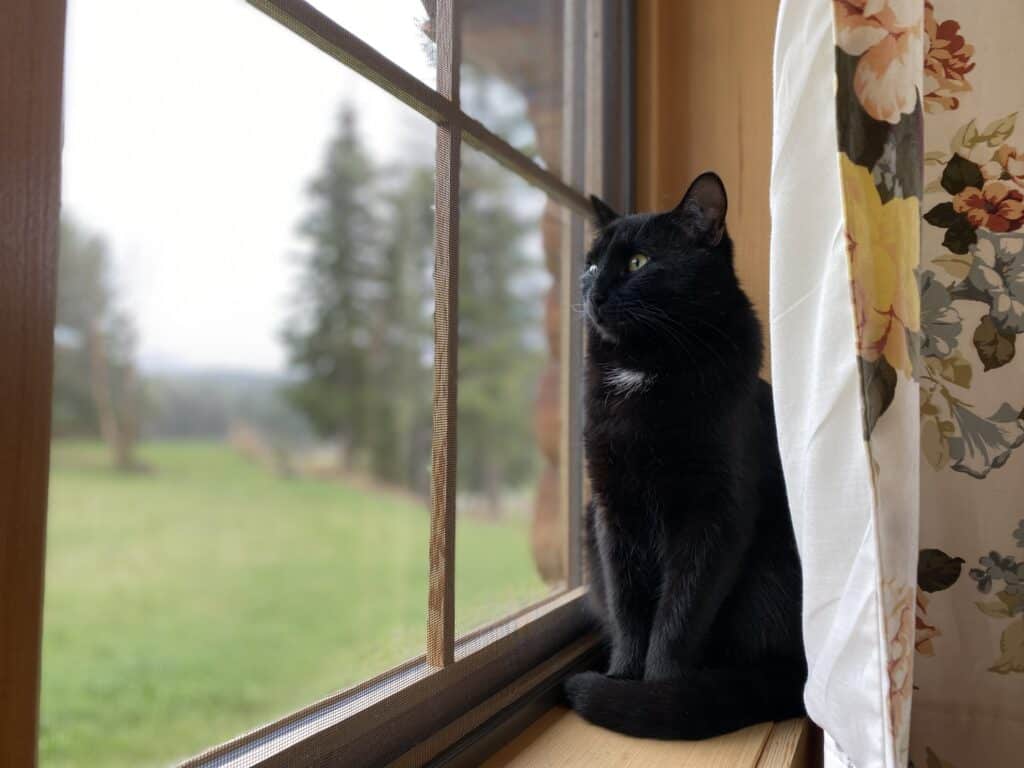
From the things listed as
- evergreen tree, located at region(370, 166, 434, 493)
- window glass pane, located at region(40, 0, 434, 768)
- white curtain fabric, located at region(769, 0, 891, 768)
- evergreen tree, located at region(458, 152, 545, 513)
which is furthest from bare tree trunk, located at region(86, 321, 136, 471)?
white curtain fabric, located at region(769, 0, 891, 768)

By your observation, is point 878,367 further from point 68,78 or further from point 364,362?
point 364,362

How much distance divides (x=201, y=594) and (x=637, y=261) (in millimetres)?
4434

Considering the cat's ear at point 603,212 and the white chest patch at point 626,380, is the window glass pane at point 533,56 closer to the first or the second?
the cat's ear at point 603,212

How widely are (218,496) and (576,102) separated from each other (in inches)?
171

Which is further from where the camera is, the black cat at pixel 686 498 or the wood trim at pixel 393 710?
the black cat at pixel 686 498

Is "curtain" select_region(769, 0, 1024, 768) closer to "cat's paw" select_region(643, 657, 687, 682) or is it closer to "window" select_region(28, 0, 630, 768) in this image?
"cat's paw" select_region(643, 657, 687, 682)

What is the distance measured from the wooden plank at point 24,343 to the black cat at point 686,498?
0.58 meters

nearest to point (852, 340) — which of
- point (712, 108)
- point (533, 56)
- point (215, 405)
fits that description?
point (712, 108)

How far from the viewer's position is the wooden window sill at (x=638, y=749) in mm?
708

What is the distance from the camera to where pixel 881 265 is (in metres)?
0.54

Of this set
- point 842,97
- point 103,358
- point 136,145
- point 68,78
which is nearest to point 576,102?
point 842,97

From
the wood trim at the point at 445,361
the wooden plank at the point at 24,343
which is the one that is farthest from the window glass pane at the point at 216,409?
the wooden plank at the point at 24,343

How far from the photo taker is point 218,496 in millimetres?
4840

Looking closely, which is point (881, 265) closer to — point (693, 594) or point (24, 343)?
point (693, 594)
